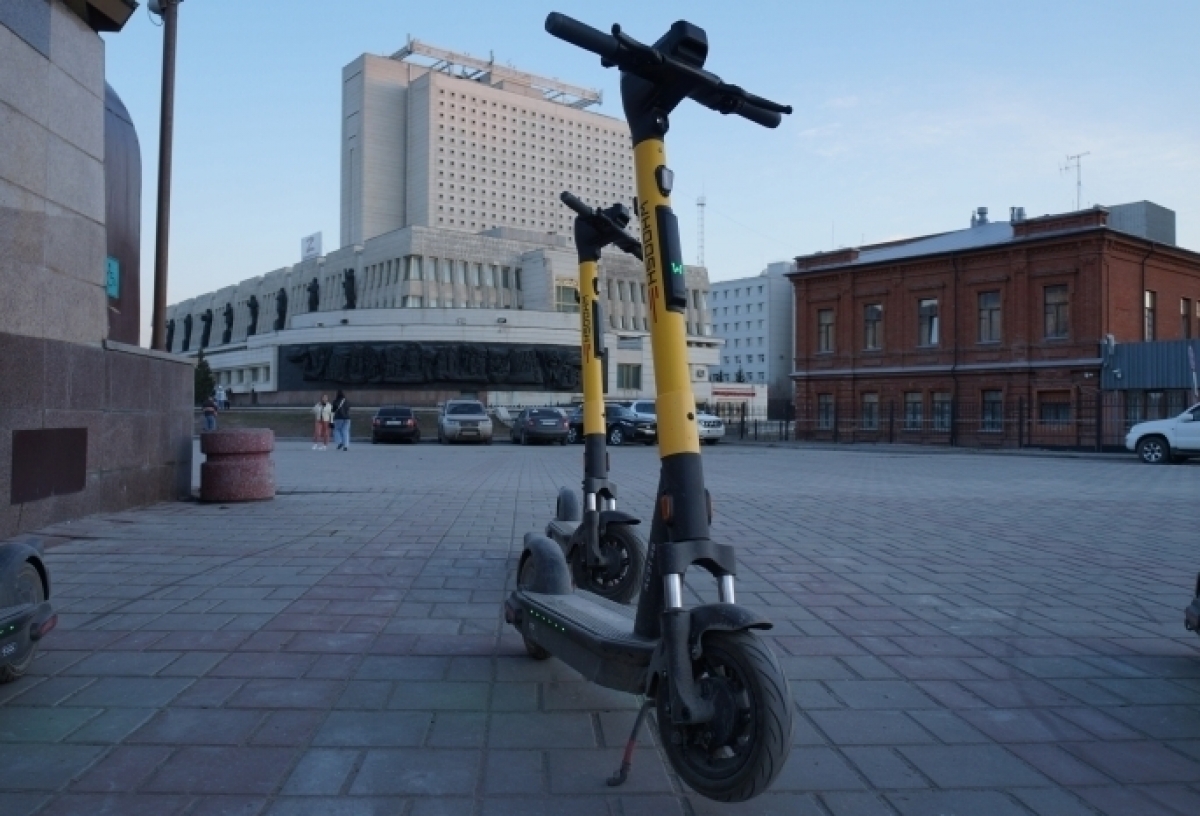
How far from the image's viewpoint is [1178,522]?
34.1ft

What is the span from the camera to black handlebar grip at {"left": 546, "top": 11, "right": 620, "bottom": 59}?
9.51 ft

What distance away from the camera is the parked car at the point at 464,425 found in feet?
118

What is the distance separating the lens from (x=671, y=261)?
10.2ft

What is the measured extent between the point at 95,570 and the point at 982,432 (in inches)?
1379

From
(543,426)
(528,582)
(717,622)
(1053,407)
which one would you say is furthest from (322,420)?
(717,622)

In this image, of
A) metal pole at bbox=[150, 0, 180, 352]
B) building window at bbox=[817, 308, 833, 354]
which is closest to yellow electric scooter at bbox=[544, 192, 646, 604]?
metal pole at bbox=[150, 0, 180, 352]

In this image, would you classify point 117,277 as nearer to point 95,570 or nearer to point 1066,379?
point 95,570

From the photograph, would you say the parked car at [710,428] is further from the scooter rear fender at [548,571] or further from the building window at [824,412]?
the scooter rear fender at [548,571]

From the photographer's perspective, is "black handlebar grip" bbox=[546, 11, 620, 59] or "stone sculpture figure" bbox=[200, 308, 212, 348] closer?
"black handlebar grip" bbox=[546, 11, 620, 59]

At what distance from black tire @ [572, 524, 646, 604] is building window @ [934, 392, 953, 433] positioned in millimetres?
35370

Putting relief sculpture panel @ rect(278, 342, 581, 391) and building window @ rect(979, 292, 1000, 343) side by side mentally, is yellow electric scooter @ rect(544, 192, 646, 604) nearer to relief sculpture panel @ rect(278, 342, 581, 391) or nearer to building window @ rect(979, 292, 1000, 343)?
building window @ rect(979, 292, 1000, 343)

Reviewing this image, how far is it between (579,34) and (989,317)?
128ft

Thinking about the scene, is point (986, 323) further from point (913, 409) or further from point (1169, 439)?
point (1169, 439)

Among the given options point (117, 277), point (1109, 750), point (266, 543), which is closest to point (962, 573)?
point (1109, 750)
